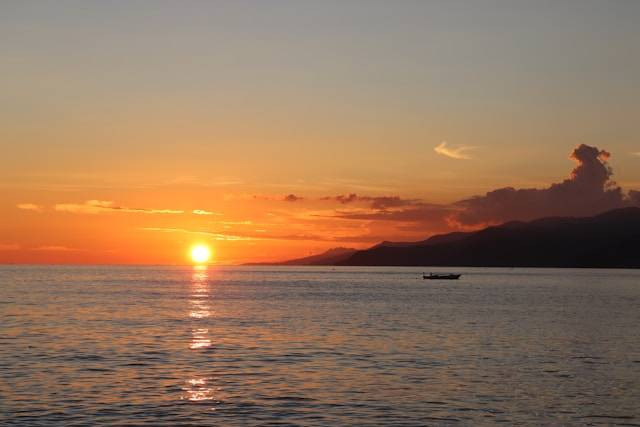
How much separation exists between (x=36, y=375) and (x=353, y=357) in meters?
24.1

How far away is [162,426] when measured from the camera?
36031 mm

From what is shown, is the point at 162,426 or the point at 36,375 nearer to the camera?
the point at 162,426

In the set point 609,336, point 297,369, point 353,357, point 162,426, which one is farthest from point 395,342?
point 162,426

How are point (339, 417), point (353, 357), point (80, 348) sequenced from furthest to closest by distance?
point (80, 348) → point (353, 357) → point (339, 417)

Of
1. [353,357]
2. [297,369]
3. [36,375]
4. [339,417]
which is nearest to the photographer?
[339,417]

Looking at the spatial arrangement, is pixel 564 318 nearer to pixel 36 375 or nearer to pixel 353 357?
pixel 353 357

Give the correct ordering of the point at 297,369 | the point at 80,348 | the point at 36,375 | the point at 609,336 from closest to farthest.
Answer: the point at 36,375, the point at 297,369, the point at 80,348, the point at 609,336

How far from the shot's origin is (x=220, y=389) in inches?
1817

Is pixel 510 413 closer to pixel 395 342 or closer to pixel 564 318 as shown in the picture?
pixel 395 342

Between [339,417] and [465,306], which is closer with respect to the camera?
[339,417]

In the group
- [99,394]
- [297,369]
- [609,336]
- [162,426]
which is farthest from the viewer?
[609,336]

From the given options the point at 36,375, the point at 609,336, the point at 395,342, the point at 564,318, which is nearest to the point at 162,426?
the point at 36,375

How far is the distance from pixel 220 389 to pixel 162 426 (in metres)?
10.2

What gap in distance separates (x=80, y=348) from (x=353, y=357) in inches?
958
